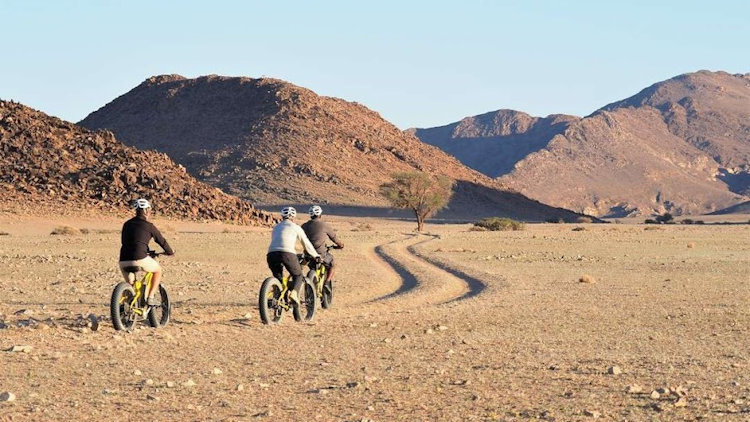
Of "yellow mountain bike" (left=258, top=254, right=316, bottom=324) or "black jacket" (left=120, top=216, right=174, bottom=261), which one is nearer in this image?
"black jacket" (left=120, top=216, right=174, bottom=261)

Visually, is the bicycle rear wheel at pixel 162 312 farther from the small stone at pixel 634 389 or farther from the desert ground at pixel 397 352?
the small stone at pixel 634 389

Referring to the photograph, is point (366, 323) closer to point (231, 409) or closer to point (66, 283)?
point (231, 409)

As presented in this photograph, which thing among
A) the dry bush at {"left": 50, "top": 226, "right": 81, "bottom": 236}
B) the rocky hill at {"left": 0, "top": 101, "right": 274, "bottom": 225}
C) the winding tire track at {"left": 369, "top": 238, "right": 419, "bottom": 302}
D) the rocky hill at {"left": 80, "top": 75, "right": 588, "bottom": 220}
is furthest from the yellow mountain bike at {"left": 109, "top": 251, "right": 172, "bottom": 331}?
the rocky hill at {"left": 80, "top": 75, "right": 588, "bottom": 220}

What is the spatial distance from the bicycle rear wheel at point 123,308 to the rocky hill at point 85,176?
179 feet

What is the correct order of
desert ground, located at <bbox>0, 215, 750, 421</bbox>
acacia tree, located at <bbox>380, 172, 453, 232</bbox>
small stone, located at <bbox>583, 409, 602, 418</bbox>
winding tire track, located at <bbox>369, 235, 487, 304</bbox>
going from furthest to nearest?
acacia tree, located at <bbox>380, 172, 453, 232</bbox> → winding tire track, located at <bbox>369, 235, 487, 304</bbox> → desert ground, located at <bbox>0, 215, 750, 421</bbox> → small stone, located at <bbox>583, 409, 602, 418</bbox>

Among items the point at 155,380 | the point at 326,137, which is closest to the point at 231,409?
the point at 155,380

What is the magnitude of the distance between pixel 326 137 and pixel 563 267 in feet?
319

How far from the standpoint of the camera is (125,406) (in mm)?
9406

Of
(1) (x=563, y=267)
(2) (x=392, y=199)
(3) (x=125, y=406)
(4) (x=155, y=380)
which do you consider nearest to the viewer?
(3) (x=125, y=406)

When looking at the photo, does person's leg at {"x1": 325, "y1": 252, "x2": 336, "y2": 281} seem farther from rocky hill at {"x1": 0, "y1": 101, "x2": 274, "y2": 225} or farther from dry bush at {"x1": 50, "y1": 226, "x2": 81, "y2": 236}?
rocky hill at {"x1": 0, "y1": 101, "x2": 274, "y2": 225}

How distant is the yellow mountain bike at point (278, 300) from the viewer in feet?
50.8

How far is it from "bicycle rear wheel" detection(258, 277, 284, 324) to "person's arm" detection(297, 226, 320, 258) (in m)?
0.84

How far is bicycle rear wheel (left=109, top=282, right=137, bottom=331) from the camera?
14273mm

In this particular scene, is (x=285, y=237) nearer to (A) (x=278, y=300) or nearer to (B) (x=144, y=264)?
(A) (x=278, y=300)
